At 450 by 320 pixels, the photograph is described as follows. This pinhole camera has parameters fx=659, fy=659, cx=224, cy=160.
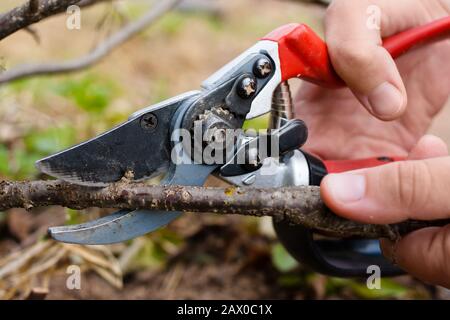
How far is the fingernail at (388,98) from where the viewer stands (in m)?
1.66

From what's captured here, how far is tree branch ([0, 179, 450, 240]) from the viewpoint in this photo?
4.56 ft

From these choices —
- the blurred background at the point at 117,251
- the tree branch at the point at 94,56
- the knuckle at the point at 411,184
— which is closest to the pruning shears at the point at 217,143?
the knuckle at the point at 411,184

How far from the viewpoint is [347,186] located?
55.2 inches

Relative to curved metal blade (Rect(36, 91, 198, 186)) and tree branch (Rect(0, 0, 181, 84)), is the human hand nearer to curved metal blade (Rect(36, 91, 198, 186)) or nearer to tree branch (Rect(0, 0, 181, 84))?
curved metal blade (Rect(36, 91, 198, 186))

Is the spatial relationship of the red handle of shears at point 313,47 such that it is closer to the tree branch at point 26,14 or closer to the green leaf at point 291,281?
the tree branch at point 26,14

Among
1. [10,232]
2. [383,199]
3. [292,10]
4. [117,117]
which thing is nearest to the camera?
[383,199]

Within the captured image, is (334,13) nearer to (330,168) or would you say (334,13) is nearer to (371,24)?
(371,24)

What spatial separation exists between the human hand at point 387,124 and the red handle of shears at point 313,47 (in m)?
0.04

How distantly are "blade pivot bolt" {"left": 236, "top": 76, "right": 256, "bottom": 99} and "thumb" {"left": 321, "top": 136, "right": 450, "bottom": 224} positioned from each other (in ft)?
0.90

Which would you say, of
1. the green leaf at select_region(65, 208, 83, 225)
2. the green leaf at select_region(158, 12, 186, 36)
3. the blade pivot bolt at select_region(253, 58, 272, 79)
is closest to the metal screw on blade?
the blade pivot bolt at select_region(253, 58, 272, 79)

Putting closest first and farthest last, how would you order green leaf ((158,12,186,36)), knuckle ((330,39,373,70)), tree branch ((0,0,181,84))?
1. knuckle ((330,39,373,70))
2. tree branch ((0,0,181,84))
3. green leaf ((158,12,186,36))
